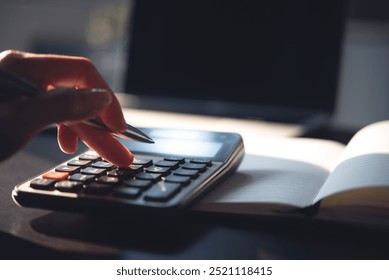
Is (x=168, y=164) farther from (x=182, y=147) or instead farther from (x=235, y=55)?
(x=235, y=55)

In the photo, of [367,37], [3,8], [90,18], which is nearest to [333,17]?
[367,37]

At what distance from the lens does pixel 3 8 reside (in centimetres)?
197

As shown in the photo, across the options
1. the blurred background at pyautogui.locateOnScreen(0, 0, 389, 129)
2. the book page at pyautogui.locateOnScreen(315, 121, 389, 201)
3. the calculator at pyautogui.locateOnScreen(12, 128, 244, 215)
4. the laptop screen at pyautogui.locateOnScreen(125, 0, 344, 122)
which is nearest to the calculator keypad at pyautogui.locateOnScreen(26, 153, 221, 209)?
the calculator at pyautogui.locateOnScreen(12, 128, 244, 215)

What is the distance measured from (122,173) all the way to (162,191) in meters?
0.07

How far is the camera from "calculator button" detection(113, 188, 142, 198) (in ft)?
1.38

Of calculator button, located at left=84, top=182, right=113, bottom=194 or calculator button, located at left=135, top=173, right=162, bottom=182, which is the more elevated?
calculator button, located at left=135, top=173, right=162, bottom=182

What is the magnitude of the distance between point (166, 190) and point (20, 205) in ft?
0.42

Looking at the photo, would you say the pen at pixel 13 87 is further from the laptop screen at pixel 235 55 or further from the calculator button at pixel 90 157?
the laptop screen at pixel 235 55

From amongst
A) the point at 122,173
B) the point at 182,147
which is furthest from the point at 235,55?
the point at 122,173

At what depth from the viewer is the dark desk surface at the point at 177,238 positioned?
38 cm

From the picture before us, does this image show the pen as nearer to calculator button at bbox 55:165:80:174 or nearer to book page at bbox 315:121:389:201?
calculator button at bbox 55:165:80:174

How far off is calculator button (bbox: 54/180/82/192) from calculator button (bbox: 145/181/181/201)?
6 cm

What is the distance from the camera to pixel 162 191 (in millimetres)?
423
